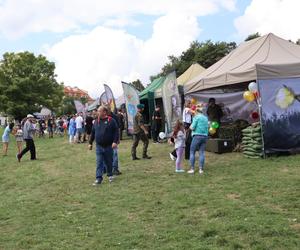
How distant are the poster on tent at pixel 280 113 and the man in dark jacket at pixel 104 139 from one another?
4.35 m

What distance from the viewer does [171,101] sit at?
14906 millimetres

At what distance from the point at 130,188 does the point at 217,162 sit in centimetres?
378

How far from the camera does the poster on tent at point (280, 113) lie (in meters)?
12.4

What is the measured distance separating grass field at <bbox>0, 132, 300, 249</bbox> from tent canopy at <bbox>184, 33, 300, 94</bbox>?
8.31ft

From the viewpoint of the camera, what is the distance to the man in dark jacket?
1023 centimetres

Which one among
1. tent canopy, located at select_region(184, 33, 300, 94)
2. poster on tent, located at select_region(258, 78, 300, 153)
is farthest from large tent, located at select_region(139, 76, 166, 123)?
poster on tent, located at select_region(258, 78, 300, 153)

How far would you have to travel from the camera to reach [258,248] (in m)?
5.15

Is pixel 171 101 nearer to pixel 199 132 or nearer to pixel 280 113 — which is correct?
pixel 280 113

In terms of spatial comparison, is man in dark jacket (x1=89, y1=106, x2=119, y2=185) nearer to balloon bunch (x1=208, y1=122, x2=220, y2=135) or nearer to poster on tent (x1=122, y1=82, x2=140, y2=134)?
balloon bunch (x1=208, y1=122, x2=220, y2=135)

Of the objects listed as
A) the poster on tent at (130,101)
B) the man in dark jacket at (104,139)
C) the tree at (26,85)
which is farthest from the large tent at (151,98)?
the tree at (26,85)

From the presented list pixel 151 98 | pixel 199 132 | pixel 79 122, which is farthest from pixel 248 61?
pixel 79 122

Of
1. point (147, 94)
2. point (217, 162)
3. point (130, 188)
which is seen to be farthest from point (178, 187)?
point (147, 94)

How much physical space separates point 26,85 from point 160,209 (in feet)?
155

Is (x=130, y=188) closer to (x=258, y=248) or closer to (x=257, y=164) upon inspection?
(x=257, y=164)
